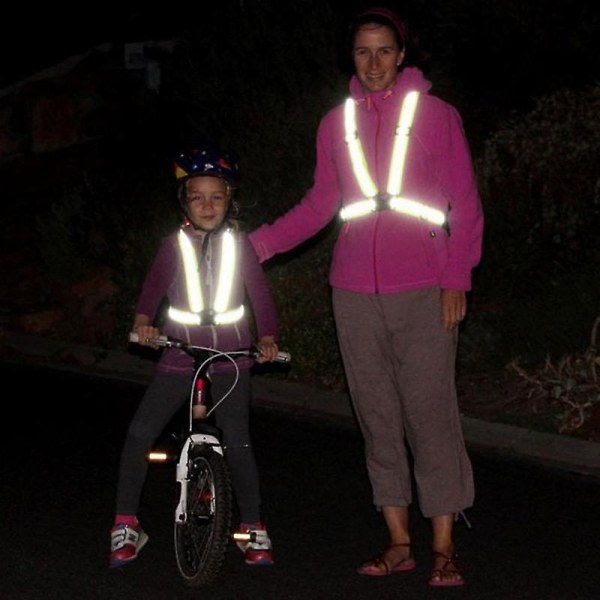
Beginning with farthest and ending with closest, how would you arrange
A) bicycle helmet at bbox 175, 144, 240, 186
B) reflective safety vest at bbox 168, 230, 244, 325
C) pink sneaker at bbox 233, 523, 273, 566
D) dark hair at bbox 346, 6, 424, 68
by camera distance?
pink sneaker at bbox 233, 523, 273, 566
reflective safety vest at bbox 168, 230, 244, 325
bicycle helmet at bbox 175, 144, 240, 186
dark hair at bbox 346, 6, 424, 68

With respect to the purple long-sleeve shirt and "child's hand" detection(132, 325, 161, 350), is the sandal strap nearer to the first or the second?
the purple long-sleeve shirt

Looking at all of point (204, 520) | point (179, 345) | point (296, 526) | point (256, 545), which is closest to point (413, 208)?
point (179, 345)

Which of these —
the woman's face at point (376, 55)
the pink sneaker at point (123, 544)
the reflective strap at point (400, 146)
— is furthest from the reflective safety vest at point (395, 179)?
the pink sneaker at point (123, 544)

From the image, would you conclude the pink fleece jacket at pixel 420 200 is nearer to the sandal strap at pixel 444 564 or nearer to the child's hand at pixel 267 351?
the child's hand at pixel 267 351

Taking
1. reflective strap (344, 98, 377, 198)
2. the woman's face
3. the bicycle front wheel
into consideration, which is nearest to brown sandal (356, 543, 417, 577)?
the bicycle front wheel

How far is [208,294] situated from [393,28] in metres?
1.36

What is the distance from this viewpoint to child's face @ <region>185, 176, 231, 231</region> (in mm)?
6547

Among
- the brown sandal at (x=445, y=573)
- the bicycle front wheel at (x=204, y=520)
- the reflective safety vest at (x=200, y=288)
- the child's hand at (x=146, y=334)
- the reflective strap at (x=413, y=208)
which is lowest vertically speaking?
the brown sandal at (x=445, y=573)

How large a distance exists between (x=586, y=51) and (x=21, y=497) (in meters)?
9.95

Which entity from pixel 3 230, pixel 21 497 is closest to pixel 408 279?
pixel 21 497

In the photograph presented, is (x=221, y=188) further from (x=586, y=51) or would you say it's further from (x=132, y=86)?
(x=132, y=86)

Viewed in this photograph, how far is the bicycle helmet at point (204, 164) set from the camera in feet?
21.2

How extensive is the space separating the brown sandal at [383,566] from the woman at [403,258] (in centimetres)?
21

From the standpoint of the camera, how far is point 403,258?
6250 mm
